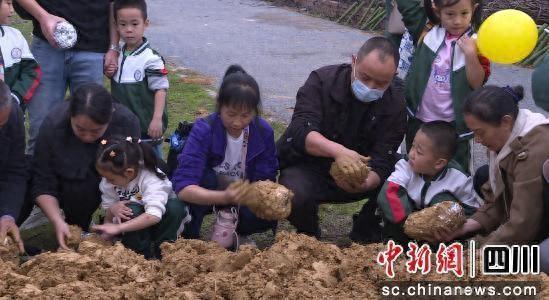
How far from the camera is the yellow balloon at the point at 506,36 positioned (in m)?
3.85

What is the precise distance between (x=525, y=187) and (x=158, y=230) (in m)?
1.76

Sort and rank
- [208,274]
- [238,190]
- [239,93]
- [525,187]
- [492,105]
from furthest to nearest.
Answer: [239,93], [238,190], [492,105], [525,187], [208,274]

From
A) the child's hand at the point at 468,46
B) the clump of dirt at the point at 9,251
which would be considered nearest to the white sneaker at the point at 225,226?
the clump of dirt at the point at 9,251

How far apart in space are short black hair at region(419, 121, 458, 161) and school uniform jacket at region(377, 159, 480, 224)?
120 mm

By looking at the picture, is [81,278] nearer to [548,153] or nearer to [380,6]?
[548,153]

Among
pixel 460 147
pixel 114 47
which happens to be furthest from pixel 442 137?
pixel 114 47

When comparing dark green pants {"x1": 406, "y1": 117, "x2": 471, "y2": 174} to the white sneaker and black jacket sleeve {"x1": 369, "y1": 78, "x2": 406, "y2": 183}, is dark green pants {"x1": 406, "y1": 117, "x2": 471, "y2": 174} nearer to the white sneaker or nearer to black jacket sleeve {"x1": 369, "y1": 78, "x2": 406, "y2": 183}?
black jacket sleeve {"x1": 369, "y1": 78, "x2": 406, "y2": 183}

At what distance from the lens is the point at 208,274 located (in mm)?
3145

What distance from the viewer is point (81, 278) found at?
3.14m

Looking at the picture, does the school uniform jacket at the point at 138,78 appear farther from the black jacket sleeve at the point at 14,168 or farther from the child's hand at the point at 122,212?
the child's hand at the point at 122,212

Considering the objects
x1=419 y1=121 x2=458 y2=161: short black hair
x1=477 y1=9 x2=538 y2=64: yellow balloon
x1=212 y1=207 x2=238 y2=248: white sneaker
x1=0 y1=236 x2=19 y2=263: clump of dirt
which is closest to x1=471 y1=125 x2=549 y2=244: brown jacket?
x1=419 y1=121 x2=458 y2=161: short black hair

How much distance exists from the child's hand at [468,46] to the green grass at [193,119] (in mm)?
1240

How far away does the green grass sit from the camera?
14.3ft

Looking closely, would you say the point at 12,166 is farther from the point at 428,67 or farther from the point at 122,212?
the point at 428,67
